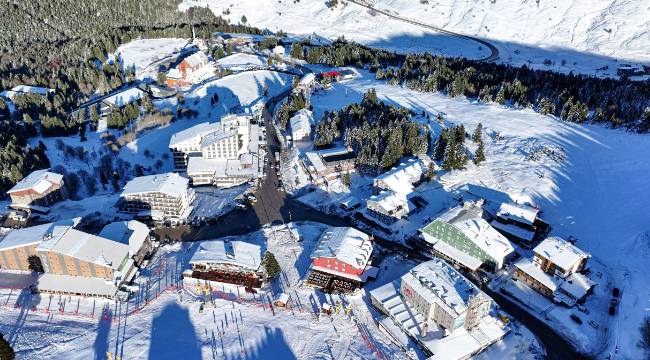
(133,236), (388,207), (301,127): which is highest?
(301,127)

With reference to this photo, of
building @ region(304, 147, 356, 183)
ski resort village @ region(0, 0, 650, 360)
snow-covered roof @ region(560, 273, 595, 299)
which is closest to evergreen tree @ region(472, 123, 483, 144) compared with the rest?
ski resort village @ region(0, 0, 650, 360)

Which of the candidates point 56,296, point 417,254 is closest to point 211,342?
point 56,296

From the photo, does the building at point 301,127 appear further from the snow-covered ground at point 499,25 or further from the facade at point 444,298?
the snow-covered ground at point 499,25

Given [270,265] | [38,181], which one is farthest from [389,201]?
[38,181]

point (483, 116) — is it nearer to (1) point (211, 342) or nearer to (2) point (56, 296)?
(1) point (211, 342)

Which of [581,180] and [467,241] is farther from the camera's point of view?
[581,180]

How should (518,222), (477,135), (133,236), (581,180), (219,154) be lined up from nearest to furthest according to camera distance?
(133,236)
(518,222)
(581,180)
(219,154)
(477,135)

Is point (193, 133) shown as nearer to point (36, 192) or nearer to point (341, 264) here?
point (36, 192)
